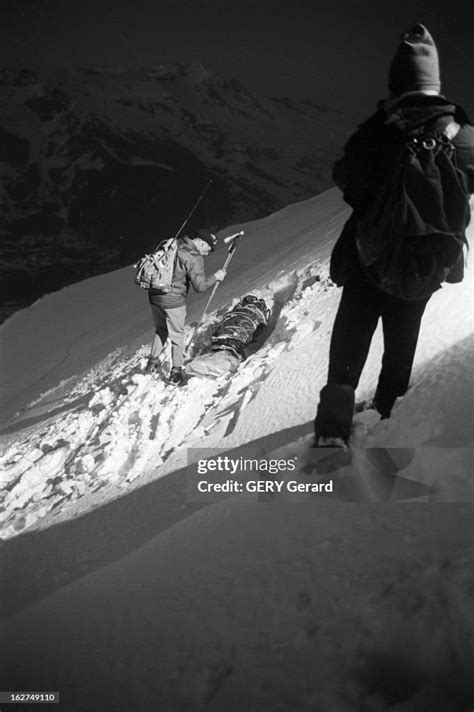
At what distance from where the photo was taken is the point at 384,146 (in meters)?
1.94

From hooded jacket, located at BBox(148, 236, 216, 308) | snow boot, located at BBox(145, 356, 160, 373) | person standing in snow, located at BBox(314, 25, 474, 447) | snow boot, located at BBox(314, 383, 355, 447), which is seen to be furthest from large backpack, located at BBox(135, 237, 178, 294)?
snow boot, located at BBox(314, 383, 355, 447)

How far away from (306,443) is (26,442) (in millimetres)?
4241

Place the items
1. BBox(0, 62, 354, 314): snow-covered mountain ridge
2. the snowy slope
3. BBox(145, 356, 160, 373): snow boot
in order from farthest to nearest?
BBox(0, 62, 354, 314): snow-covered mountain ridge → BBox(145, 356, 160, 373): snow boot → the snowy slope

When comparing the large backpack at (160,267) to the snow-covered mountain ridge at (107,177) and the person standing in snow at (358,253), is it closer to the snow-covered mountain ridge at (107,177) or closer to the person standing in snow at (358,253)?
the person standing in snow at (358,253)

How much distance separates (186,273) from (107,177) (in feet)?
617

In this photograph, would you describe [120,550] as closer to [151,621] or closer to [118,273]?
[151,621]

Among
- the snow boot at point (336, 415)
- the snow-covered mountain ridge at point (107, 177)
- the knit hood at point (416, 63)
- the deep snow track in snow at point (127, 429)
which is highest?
the knit hood at point (416, 63)

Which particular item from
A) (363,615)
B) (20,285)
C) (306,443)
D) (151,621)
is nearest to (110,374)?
(306,443)

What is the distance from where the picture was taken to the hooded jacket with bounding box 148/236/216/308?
475 centimetres

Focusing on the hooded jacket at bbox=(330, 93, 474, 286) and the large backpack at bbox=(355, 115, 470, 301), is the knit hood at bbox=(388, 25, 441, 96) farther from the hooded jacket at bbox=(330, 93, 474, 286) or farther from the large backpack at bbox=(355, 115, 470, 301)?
the large backpack at bbox=(355, 115, 470, 301)

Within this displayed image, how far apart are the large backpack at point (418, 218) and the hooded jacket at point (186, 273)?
281 cm

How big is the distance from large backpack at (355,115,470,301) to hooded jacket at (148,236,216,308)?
281 centimetres

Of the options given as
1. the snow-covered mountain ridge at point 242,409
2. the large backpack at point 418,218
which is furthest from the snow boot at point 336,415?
the large backpack at point 418,218

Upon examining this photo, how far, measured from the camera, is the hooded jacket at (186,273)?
4.75 metres
